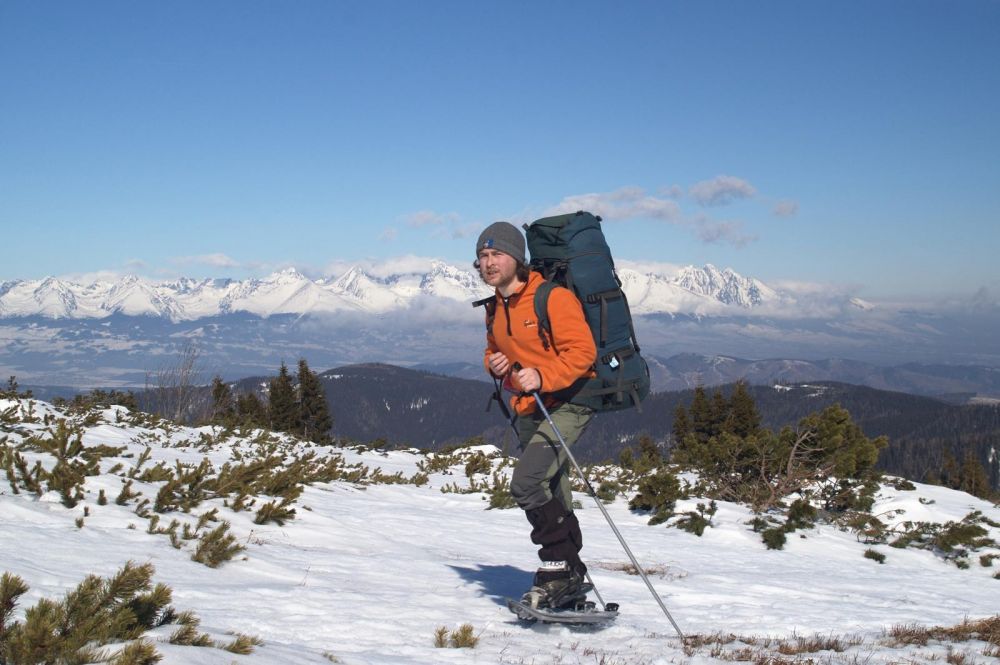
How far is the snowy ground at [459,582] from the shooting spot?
4396 mm

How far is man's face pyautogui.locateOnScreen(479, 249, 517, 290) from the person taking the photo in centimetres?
541

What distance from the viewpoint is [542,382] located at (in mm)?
5133

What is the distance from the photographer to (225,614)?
4398mm

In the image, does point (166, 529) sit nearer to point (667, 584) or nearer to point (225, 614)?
point (225, 614)

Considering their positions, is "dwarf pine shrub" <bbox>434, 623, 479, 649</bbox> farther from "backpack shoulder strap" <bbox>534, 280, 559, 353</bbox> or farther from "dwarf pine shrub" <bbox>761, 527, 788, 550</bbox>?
"dwarf pine shrub" <bbox>761, 527, 788, 550</bbox>

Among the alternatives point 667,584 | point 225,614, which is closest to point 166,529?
point 225,614

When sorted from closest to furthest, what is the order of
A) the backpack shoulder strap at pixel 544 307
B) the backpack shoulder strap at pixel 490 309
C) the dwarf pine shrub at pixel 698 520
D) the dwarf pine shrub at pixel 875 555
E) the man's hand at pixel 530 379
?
the man's hand at pixel 530 379 → the backpack shoulder strap at pixel 544 307 → the backpack shoulder strap at pixel 490 309 → the dwarf pine shrub at pixel 875 555 → the dwarf pine shrub at pixel 698 520

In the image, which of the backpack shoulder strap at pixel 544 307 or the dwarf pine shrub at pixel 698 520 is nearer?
the backpack shoulder strap at pixel 544 307

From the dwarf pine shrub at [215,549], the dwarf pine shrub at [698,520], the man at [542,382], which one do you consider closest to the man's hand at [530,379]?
the man at [542,382]

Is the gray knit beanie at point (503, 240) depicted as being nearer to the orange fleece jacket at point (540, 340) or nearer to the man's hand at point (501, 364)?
the orange fleece jacket at point (540, 340)

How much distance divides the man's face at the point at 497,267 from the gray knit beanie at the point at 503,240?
0.04m

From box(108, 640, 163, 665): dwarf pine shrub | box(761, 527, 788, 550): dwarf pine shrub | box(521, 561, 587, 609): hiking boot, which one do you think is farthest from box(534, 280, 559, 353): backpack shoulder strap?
box(761, 527, 788, 550): dwarf pine shrub

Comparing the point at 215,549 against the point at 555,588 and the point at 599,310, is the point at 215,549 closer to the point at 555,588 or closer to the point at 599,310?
the point at 555,588

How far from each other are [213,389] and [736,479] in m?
48.0
